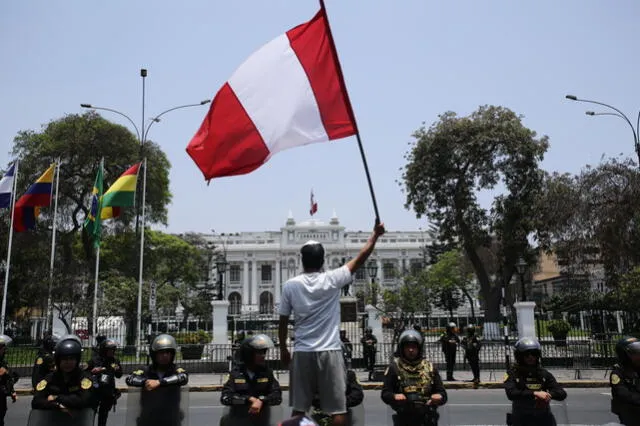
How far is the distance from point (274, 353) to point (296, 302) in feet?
54.0

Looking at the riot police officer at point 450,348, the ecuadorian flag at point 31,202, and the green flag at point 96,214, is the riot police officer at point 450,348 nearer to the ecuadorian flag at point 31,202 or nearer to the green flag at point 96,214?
the green flag at point 96,214

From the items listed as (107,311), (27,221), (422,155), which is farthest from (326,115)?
(422,155)

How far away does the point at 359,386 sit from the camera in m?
4.86

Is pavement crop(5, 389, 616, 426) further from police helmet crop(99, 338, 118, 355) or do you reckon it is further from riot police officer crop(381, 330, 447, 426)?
riot police officer crop(381, 330, 447, 426)

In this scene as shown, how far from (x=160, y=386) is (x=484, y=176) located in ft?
90.5

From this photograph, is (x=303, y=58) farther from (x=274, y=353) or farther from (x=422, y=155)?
(x=422, y=155)

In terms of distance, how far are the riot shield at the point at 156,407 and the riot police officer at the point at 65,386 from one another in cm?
37

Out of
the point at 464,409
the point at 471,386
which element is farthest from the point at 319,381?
the point at 471,386

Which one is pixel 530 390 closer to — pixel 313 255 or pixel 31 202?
pixel 313 255

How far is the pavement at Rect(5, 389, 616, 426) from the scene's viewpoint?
9.26 meters

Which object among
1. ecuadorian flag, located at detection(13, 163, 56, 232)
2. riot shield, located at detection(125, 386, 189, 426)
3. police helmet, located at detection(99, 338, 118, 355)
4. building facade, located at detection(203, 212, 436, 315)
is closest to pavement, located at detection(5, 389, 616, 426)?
police helmet, located at detection(99, 338, 118, 355)

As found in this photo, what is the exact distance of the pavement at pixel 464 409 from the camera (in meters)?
9.26

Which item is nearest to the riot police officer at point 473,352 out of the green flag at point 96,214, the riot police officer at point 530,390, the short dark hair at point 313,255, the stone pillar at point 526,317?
the stone pillar at point 526,317

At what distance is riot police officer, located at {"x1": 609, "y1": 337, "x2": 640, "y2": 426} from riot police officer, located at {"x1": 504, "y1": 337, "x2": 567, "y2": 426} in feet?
1.39
